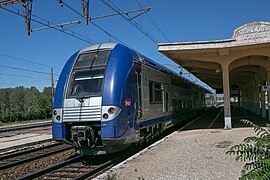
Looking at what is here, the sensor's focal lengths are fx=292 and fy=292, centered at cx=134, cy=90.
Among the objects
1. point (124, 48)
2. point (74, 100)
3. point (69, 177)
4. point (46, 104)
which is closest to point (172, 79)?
point (124, 48)

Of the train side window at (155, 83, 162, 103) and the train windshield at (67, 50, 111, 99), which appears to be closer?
the train windshield at (67, 50, 111, 99)

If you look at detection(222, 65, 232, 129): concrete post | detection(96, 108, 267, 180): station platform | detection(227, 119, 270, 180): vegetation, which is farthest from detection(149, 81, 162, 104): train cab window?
detection(227, 119, 270, 180): vegetation

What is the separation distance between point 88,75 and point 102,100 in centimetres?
120

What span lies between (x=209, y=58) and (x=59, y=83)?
30.5ft

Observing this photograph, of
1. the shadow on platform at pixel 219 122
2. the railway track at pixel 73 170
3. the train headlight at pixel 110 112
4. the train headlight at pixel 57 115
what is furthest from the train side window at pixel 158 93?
the shadow on platform at pixel 219 122

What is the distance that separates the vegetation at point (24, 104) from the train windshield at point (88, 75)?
3693 centimetres

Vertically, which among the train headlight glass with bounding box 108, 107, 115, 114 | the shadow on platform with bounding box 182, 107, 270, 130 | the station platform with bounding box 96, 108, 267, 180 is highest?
the train headlight glass with bounding box 108, 107, 115, 114

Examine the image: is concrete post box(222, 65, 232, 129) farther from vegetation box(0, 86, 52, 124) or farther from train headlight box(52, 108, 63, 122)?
vegetation box(0, 86, 52, 124)

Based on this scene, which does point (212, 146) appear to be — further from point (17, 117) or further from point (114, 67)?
point (17, 117)

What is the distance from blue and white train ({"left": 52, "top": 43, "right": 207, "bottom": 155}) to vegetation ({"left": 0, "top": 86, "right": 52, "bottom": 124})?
36982 millimetres

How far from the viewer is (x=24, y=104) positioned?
271ft

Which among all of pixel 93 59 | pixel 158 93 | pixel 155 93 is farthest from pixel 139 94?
pixel 158 93

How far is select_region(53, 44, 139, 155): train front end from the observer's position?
7824mm

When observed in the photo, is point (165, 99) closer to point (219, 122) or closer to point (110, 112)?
point (110, 112)
